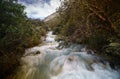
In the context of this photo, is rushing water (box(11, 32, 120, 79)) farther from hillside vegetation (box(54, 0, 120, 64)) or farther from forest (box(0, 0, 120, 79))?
hillside vegetation (box(54, 0, 120, 64))

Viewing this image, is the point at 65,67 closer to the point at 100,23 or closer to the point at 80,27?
the point at 80,27

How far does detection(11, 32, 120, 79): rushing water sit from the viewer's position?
9.59m

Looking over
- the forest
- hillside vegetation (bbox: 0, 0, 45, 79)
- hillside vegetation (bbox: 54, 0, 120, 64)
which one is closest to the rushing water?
the forest

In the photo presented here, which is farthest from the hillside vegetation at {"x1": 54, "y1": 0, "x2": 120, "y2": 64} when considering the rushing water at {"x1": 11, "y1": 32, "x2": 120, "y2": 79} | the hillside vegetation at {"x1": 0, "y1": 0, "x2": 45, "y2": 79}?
the hillside vegetation at {"x1": 0, "y1": 0, "x2": 45, "y2": 79}

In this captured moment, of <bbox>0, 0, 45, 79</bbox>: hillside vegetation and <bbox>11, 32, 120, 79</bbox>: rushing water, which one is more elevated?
<bbox>0, 0, 45, 79</bbox>: hillside vegetation

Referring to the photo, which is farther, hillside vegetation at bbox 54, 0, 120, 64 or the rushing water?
the rushing water

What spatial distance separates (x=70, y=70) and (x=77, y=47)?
4.04 m

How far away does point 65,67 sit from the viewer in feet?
33.5

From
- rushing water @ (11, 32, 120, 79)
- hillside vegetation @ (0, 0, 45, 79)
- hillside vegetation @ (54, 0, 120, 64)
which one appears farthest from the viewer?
rushing water @ (11, 32, 120, 79)

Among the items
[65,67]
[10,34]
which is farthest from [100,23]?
[10,34]

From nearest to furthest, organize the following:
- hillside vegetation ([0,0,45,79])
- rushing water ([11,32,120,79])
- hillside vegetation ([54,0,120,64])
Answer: hillside vegetation ([0,0,45,79]) < hillside vegetation ([54,0,120,64]) < rushing water ([11,32,120,79])

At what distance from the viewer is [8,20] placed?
32.2ft

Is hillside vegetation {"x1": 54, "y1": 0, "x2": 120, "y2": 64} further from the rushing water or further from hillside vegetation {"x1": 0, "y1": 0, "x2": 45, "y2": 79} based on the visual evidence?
hillside vegetation {"x1": 0, "y1": 0, "x2": 45, "y2": 79}

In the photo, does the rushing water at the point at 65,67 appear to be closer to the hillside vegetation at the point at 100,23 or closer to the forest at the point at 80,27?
the forest at the point at 80,27
